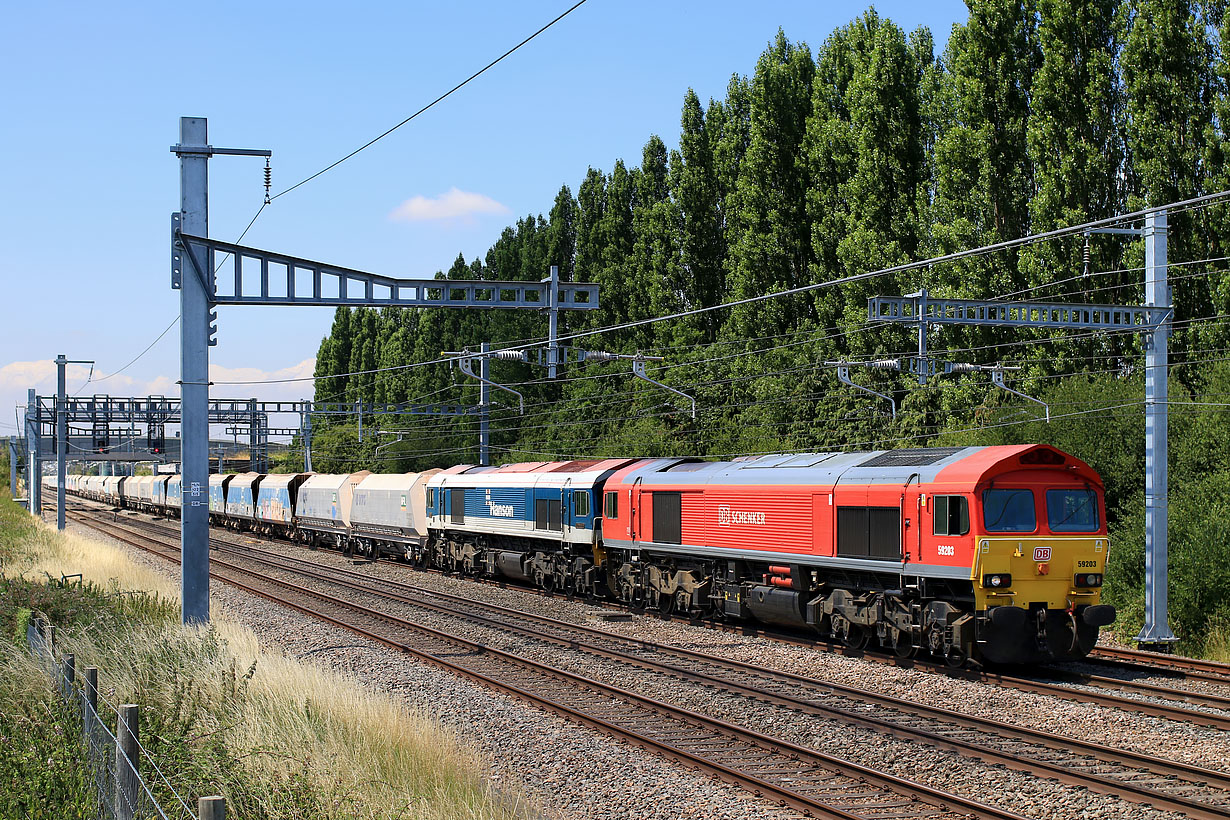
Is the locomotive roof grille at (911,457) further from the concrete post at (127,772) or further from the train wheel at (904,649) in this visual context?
the concrete post at (127,772)

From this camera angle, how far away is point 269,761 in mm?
9961

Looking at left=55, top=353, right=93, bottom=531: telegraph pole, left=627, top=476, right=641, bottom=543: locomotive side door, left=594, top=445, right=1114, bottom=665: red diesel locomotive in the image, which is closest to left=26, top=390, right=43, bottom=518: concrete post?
left=55, top=353, right=93, bottom=531: telegraph pole

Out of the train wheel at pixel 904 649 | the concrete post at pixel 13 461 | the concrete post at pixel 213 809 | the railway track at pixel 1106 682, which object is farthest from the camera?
the concrete post at pixel 13 461

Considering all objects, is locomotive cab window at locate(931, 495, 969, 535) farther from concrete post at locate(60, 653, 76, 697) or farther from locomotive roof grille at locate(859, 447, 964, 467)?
concrete post at locate(60, 653, 76, 697)

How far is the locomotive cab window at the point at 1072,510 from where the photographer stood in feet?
54.7

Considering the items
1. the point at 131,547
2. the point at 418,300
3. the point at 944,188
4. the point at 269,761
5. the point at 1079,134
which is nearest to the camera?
the point at 269,761

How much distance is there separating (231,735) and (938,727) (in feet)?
26.7

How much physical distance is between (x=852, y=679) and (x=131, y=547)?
37847 millimetres

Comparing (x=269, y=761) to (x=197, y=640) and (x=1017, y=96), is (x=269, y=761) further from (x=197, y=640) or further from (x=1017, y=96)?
(x=1017, y=96)

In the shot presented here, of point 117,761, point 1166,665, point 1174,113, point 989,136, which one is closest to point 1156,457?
point 1166,665

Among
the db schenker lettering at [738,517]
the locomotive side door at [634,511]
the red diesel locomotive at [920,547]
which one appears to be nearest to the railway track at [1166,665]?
the red diesel locomotive at [920,547]

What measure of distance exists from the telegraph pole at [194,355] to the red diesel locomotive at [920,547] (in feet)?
31.5

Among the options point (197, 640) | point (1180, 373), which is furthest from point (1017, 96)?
point (197, 640)

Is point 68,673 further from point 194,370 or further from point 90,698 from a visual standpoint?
point 194,370
